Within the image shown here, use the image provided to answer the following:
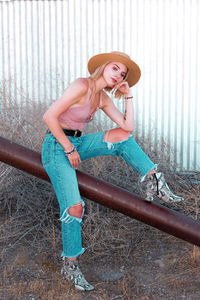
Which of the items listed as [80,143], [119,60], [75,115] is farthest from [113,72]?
[80,143]

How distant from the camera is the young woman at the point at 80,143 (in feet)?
8.11

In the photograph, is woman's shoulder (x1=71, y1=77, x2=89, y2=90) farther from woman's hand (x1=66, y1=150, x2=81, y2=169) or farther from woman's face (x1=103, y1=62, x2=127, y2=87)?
woman's hand (x1=66, y1=150, x2=81, y2=169)

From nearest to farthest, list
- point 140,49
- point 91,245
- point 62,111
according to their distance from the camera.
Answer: point 62,111 < point 91,245 < point 140,49

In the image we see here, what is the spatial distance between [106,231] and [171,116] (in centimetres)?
306

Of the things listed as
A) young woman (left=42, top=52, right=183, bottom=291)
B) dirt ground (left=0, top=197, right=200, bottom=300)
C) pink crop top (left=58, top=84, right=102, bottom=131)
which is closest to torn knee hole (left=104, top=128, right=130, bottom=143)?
young woman (left=42, top=52, right=183, bottom=291)

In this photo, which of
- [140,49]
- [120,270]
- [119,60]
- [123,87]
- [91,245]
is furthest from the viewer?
[140,49]

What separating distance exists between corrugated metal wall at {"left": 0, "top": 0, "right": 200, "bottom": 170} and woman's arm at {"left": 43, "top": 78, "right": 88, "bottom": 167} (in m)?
3.30

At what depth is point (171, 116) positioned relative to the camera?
5.97m

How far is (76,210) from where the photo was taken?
8.27ft

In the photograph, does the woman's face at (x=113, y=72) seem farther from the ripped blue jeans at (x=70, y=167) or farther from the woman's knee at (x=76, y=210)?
the woman's knee at (x=76, y=210)

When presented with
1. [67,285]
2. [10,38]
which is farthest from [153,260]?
[10,38]

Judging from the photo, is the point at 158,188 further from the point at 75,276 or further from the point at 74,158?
the point at 75,276

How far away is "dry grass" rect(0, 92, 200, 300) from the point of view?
274 cm

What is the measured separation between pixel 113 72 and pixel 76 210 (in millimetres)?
965
